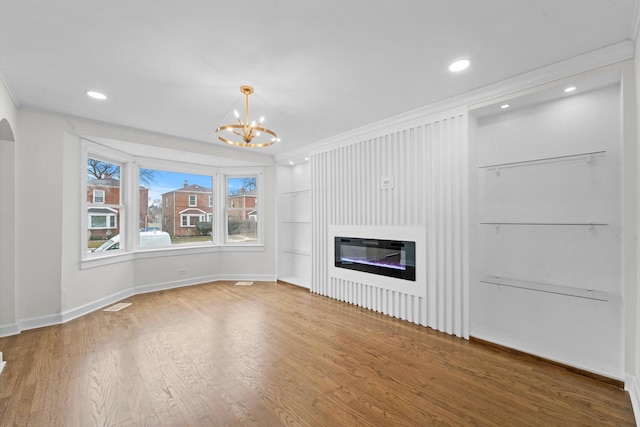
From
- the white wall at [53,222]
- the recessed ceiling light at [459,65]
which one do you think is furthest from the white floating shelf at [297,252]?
the recessed ceiling light at [459,65]

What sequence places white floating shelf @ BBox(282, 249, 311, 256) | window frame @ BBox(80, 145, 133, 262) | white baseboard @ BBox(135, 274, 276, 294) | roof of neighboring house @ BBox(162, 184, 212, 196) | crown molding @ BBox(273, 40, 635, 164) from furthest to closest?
roof of neighboring house @ BBox(162, 184, 212, 196) → white floating shelf @ BBox(282, 249, 311, 256) → white baseboard @ BBox(135, 274, 276, 294) → window frame @ BBox(80, 145, 133, 262) → crown molding @ BBox(273, 40, 635, 164)

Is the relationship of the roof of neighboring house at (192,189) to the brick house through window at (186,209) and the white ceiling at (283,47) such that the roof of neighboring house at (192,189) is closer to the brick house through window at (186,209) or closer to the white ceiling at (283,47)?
the brick house through window at (186,209)

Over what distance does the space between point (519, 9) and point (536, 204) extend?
186cm

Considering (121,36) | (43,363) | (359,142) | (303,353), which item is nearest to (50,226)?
(43,363)

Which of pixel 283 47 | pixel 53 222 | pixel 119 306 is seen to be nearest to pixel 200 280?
pixel 119 306

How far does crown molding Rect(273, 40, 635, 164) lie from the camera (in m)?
2.27

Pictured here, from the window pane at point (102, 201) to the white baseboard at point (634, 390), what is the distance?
6.16 m

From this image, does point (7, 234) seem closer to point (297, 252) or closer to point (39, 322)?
point (39, 322)

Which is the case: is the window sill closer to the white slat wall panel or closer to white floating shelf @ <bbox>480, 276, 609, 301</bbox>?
the white slat wall panel

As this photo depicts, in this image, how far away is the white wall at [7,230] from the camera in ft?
10.6

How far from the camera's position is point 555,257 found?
9.02ft

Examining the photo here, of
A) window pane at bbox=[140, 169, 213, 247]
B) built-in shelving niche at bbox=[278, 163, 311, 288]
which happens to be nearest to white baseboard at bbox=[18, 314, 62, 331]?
window pane at bbox=[140, 169, 213, 247]

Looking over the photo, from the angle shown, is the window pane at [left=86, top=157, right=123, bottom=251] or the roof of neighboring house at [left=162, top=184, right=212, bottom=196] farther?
the roof of neighboring house at [left=162, top=184, right=212, bottom=196]

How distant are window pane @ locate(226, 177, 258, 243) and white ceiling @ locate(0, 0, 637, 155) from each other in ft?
9.33
